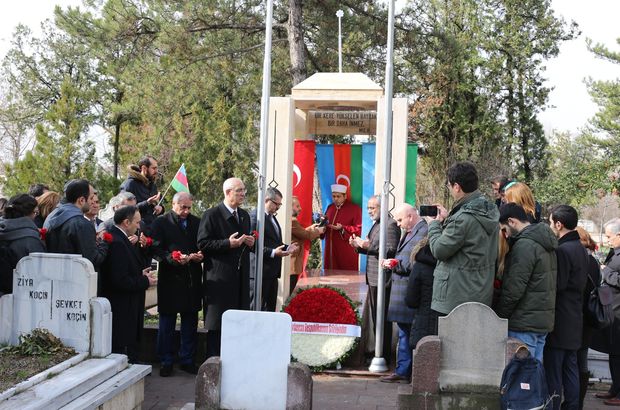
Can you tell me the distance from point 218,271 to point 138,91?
1420 cm

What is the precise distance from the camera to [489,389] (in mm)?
5043

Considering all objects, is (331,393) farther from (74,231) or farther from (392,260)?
(74,231)

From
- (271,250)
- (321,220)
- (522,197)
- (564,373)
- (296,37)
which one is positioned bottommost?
(564,373)

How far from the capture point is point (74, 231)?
577 cm

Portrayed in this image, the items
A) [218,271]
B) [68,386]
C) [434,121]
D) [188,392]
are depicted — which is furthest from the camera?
[434,121]

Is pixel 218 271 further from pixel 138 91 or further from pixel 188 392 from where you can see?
pixel 138 91

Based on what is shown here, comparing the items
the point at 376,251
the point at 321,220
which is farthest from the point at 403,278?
the point at 321,220

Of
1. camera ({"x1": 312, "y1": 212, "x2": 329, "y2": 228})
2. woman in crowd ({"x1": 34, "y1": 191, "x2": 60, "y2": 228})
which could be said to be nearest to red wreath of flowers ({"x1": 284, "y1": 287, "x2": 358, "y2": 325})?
camera ({"x1": 312, "y1": 212, "x2": 329, "y2": 228})

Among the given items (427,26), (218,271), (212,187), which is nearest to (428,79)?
(427,26)

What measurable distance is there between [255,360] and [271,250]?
114 inches

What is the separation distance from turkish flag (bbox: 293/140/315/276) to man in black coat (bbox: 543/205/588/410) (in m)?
4.31

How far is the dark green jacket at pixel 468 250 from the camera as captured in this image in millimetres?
5078

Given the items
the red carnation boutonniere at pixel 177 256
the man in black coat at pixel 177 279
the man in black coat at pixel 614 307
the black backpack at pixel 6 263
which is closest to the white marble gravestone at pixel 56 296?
the black backpack at pixel 6 263

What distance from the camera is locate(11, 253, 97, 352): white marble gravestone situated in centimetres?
533
